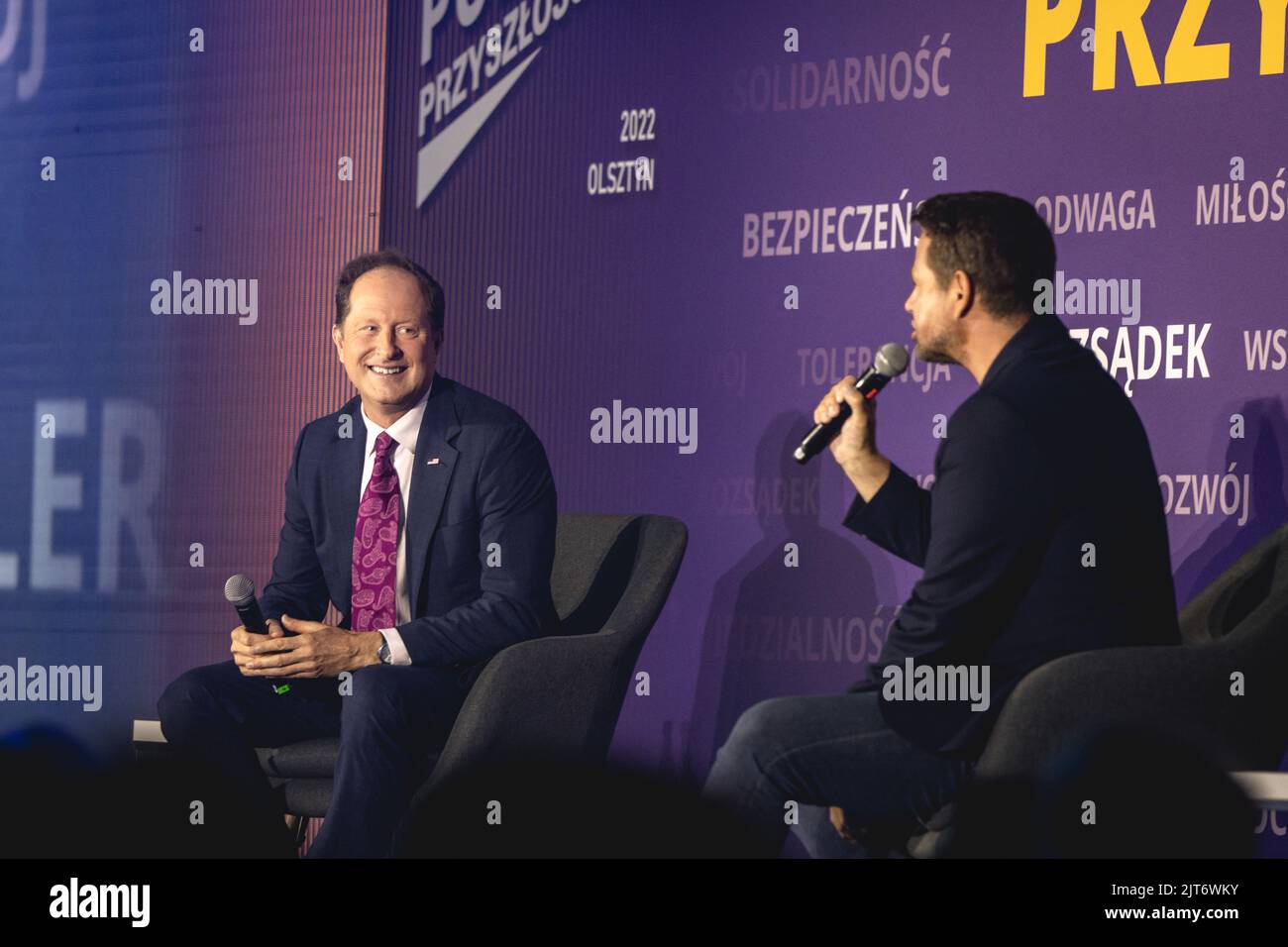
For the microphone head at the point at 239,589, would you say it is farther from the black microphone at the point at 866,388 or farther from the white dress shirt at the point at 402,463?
the black microphone at the point at 866,388

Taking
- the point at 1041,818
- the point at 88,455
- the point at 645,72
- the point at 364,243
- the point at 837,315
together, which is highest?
the point at 645,72

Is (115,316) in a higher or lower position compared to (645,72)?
lower

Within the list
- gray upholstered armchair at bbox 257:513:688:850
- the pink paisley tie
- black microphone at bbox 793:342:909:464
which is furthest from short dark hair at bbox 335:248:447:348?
black microphone at bbox 793:342:909:464

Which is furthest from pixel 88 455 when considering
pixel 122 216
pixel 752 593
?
pixel 752 593

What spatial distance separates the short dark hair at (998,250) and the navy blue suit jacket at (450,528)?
39.7 inches

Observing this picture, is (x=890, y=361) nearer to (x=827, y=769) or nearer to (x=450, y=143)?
(x=827, y=769)

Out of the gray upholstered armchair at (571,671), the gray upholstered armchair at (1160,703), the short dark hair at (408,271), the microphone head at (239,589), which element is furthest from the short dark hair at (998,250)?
the microphone head at (239,589)

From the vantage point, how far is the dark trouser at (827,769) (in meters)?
2.33

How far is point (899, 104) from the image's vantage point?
391 centimetres

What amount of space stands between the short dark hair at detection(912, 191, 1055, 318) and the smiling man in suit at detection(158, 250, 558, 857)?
1.02 metres

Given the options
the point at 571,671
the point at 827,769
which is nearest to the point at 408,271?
the point at 571,671

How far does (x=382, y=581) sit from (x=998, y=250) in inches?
57.7

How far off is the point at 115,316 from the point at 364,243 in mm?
936

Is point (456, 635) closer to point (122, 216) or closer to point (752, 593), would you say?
point (752, 593)
